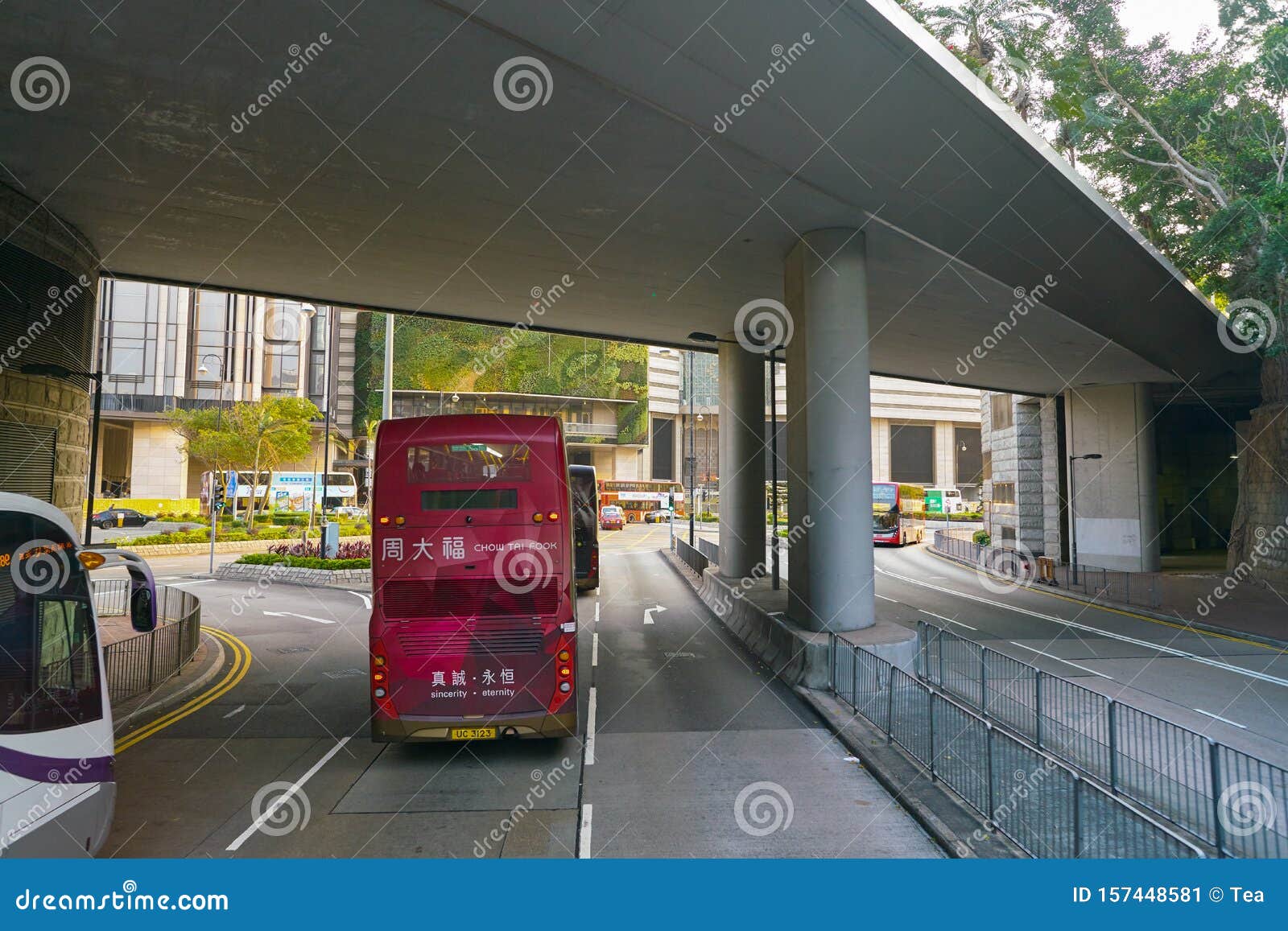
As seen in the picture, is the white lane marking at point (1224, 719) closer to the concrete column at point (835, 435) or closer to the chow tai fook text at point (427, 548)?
the concrete column at point (835, 435)

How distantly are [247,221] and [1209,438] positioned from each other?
4947 cm

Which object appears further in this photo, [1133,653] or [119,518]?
[119,518]

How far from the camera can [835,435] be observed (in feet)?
46.6

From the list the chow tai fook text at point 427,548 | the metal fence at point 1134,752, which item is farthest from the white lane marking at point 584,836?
the metal fence at point 1134,752

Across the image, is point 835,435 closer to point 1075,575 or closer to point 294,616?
point 294,616

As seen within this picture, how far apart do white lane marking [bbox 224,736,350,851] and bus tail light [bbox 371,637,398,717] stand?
1086mm

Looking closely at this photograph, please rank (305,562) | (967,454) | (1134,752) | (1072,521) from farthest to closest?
(967,454) < (1072,521) < (305,562) < (1134,752)

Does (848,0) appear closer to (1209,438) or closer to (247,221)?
(247,221)

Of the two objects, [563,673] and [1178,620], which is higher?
[563,673]

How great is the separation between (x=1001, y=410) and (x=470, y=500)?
37011 mm

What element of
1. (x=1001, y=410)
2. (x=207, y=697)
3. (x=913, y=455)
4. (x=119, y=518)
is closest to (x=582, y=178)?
(x=207, y=697)

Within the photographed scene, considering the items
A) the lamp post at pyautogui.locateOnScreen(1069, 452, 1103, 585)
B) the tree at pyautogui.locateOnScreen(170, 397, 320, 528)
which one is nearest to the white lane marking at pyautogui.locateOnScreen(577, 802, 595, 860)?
the lamp post at pyautogui.locateOnScreen(1069, 452, 1103, 585)

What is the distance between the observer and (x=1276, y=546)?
85.7 ft

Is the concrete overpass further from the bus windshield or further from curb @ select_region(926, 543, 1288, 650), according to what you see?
curb @ select_region(926, 543, 1288, 650)
